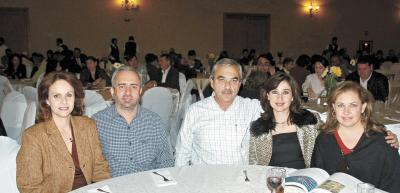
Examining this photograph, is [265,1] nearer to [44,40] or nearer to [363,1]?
[363,1]

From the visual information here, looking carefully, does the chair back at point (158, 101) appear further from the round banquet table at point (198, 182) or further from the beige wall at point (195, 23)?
the beige wall at point (195, 23)

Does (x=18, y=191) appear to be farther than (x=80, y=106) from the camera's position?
No

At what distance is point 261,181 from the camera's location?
216cm

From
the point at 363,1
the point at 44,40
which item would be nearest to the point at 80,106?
the point at 44,40

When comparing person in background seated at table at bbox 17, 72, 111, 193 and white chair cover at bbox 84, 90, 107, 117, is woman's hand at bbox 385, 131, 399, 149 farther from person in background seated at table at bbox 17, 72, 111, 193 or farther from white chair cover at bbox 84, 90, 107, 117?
white chair cover at bbox 84, 90, 107, 117

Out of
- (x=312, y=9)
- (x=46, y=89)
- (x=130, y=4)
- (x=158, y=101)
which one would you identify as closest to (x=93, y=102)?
(x=158, y=101)

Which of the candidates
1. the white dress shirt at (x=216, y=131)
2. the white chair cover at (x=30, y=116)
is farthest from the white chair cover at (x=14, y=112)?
the white dress shirt at (x=216, y=131)

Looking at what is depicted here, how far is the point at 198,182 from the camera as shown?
2139 mm

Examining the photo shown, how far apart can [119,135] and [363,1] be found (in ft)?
50.1

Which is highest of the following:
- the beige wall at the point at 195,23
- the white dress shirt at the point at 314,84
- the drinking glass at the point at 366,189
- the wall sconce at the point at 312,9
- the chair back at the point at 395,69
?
the wall sconce at the point at 312,9

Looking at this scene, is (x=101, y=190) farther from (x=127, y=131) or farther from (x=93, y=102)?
(x=93, y=102)

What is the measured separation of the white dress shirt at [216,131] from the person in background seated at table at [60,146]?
664 millimetres

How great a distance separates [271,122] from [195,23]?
1190 cm

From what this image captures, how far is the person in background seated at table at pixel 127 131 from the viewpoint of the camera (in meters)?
2.78
